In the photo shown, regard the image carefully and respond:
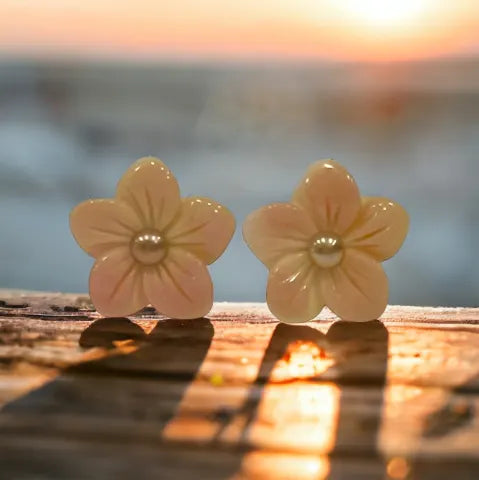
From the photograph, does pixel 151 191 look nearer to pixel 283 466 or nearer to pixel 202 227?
pixel 202 227

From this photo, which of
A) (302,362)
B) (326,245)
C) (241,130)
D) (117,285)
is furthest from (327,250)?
(241,130)

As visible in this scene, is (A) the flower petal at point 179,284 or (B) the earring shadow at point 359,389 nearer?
(B) the earring shadow at point 359,389

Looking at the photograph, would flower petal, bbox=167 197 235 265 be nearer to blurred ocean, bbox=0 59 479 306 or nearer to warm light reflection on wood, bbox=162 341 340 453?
warm light reflection on wood, bbox=162 341 340 453

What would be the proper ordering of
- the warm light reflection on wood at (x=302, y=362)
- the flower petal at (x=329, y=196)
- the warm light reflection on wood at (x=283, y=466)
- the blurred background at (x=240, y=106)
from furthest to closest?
the blurred background at (x=240, y=106) → the flower petal at (x=329, y=196) → the warm light reflection on wood at (x=302, y=362) → the warm light reflection on wood at (x=283, y=466)

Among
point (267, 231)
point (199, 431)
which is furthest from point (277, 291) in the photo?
point (199, 431)

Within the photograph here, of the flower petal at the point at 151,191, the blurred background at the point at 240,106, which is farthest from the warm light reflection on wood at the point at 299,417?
the blurred background at the point at 240,106

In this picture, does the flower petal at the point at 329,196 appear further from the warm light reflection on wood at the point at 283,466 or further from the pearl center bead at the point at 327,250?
the warm light reflection on wood at the point at 283,466

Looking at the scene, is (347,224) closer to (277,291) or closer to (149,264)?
(277,291)
